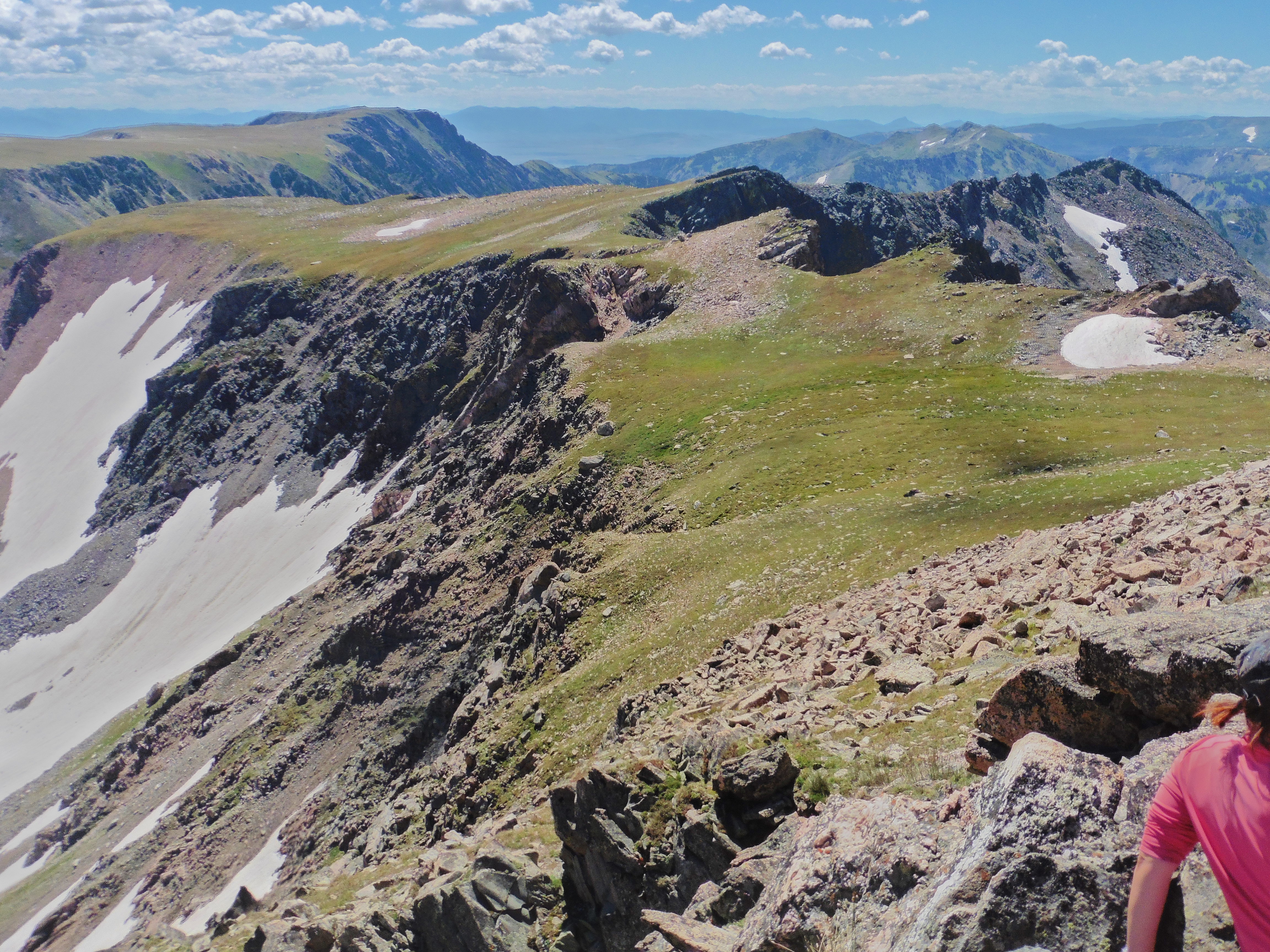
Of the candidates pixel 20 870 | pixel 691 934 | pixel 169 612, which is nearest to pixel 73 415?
pixel 169 612

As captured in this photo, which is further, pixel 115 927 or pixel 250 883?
pixel 115 927

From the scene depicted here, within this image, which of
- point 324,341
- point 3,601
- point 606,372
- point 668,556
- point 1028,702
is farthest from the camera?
point 324,341

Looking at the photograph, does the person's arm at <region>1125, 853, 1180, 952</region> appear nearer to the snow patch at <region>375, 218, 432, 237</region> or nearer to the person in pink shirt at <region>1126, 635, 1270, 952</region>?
the person in pink shirt at <region>1126, 635, 1270, 952</region>

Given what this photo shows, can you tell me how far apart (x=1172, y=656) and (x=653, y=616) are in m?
22.7

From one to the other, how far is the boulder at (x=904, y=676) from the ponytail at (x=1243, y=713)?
10.8 meters

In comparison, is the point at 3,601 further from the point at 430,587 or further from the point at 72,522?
the point at 430,587

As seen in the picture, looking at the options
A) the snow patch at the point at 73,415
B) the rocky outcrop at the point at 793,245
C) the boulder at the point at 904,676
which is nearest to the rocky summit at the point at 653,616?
the boulder at the point at 904,676

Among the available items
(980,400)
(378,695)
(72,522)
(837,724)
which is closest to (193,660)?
(378,695)

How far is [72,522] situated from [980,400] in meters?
141

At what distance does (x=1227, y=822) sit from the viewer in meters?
5.34

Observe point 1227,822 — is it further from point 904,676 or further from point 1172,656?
point 904,676

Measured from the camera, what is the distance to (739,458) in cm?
4209

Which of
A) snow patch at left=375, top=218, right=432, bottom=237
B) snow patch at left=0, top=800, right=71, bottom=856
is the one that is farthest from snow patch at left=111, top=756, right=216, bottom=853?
snow patch at left=375, top=218, right=432, bottom=237

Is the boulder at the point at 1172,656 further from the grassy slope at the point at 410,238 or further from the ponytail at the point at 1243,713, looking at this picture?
the grassy slope at the point at 410,238
